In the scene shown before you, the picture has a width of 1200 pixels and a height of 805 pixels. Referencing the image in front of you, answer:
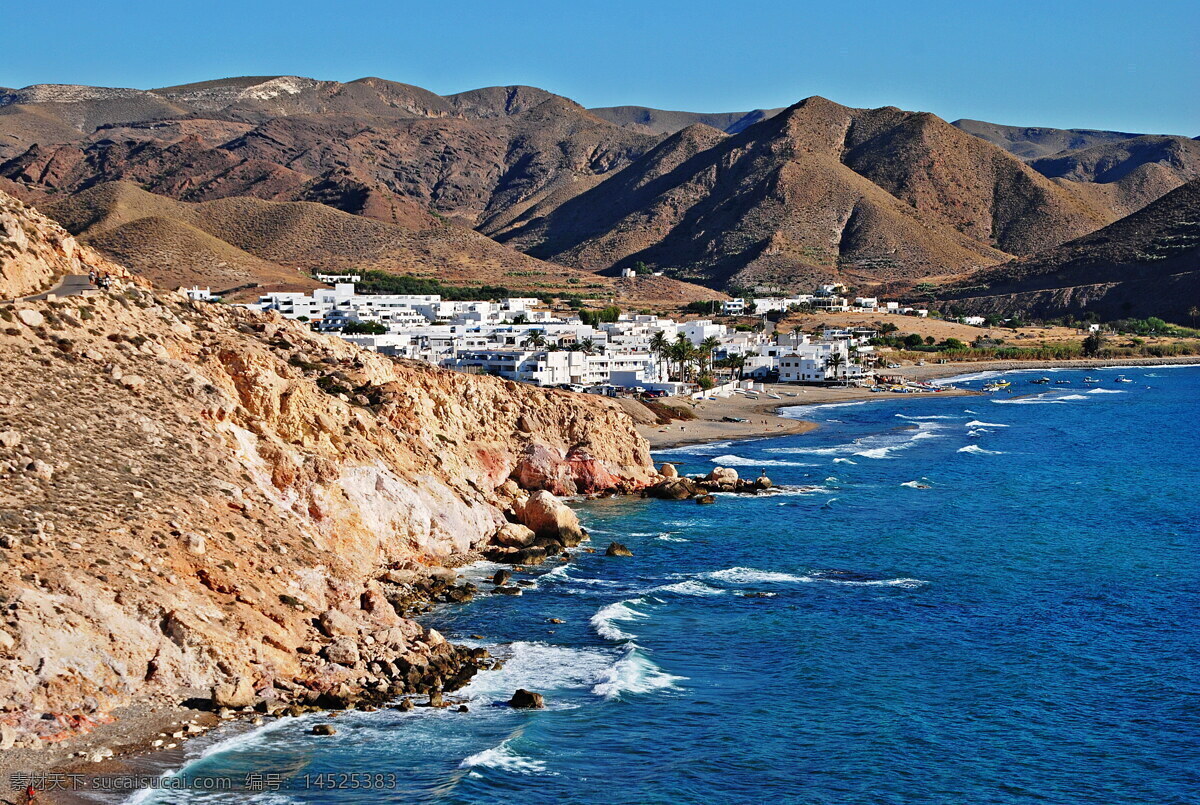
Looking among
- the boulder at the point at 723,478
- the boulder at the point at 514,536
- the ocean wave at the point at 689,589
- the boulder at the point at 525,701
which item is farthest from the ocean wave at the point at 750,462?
the boulder at the point at 525,701

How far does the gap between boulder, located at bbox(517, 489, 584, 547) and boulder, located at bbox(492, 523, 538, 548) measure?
0.86 meters

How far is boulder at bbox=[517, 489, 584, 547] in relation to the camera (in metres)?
45.2

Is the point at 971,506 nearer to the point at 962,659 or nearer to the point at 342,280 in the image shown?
the point at 962,659

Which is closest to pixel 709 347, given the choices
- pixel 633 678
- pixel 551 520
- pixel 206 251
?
pixel 551 520

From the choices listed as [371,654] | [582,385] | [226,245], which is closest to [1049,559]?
[371,654]

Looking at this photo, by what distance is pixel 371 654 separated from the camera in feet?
96.1

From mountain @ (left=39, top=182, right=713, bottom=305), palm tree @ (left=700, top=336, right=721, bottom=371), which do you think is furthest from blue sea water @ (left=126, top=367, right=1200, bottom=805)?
mountain @ (left=39, top=182, right=713, bottom=305)

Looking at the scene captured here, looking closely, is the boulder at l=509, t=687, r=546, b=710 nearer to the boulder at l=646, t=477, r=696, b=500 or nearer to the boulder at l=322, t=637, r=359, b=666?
the boulder at l=322, t=637, r=359, b=666

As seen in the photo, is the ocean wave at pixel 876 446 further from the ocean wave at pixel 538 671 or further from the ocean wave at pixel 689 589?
the ocean wave at pixel 538 671

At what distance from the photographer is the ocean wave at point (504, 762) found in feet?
81.8

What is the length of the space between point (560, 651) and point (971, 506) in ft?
95.2

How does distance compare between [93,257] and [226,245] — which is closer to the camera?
[93,257]

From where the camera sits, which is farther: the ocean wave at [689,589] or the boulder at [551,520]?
the boulder at [551,520]

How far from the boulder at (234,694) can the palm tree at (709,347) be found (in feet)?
278
